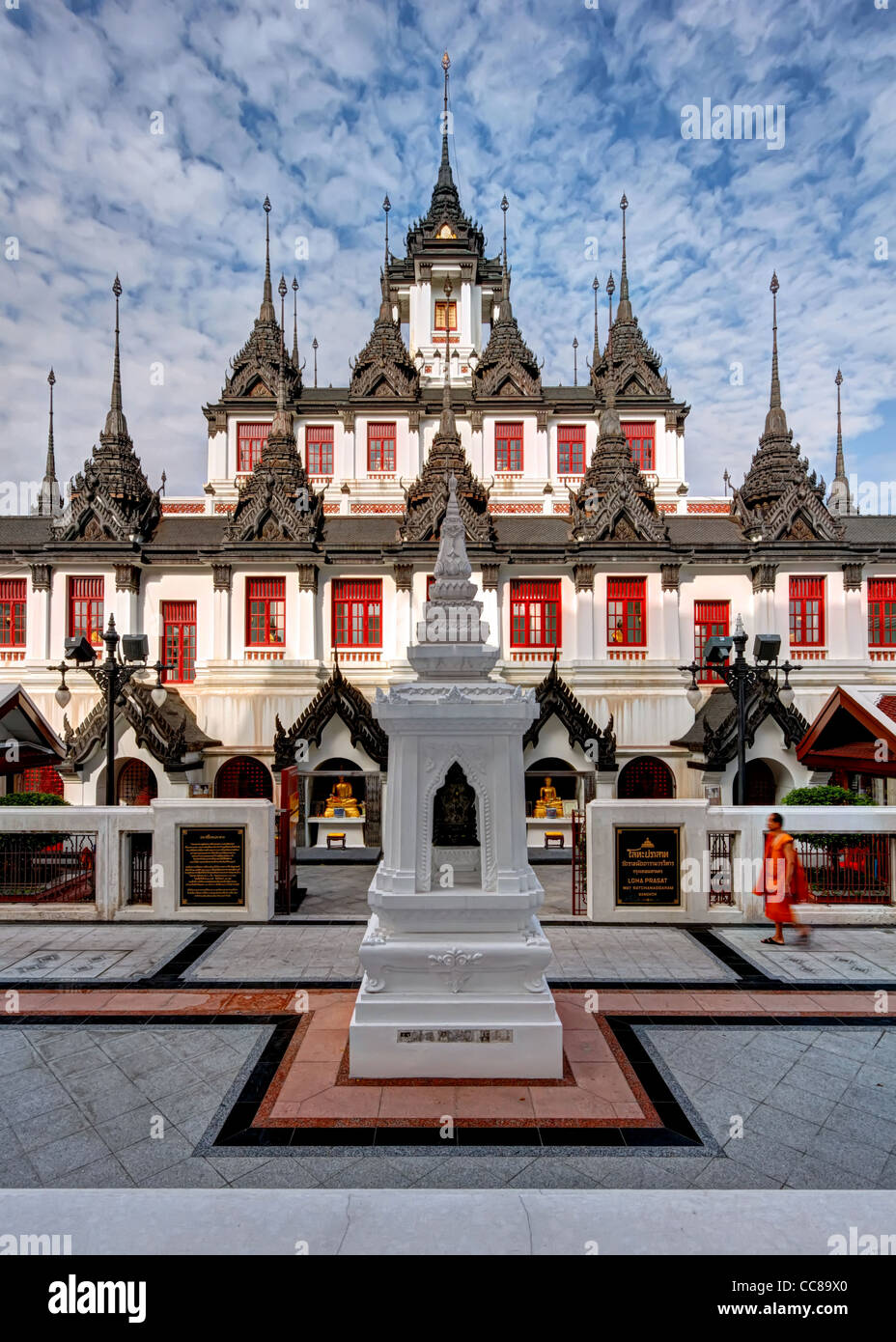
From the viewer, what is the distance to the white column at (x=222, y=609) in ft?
72.1

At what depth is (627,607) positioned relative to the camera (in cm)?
2208

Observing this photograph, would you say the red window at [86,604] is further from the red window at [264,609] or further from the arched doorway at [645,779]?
the arched doorway at [645,779]

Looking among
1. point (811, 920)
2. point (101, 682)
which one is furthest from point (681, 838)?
point (101, 682)

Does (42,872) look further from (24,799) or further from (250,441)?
A: (250,441)

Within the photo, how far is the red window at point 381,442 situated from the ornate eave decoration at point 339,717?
10.1 metres

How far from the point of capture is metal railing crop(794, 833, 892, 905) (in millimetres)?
11742

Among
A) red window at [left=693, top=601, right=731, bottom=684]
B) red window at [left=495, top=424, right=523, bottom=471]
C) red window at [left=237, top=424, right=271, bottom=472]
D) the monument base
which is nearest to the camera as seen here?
the monument base

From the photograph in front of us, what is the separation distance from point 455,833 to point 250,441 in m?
23.7

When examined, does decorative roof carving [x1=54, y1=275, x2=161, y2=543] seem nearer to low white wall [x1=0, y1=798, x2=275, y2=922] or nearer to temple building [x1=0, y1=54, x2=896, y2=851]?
temple building [x1=0, y1=54, x2=896, y2=851]

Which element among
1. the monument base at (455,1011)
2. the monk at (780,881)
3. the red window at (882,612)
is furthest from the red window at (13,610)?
the red window at (882,612)

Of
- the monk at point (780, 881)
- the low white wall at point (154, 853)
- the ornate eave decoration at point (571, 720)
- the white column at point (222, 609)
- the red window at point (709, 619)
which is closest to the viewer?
the monk at point (780, 881)

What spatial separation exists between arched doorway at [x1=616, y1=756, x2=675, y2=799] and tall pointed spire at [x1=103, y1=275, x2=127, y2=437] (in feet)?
69.0

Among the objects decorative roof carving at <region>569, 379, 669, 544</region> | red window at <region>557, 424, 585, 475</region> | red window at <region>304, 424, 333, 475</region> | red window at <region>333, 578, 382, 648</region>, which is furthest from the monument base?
red window at <region>304, 424, 333, 475</region>

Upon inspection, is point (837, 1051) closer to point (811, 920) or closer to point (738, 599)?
point (811, 920)
